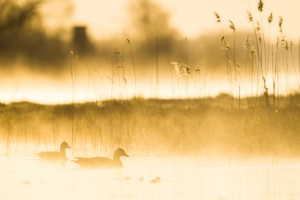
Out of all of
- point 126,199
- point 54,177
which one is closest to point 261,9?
point 54,177

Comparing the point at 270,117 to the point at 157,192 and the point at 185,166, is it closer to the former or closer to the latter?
the point at 185,166

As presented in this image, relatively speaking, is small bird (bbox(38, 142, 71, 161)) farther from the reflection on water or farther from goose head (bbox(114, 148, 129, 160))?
goose head (bbox(114, 148, 129, 160))

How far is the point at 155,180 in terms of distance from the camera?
9273 mm

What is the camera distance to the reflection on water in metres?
8.30

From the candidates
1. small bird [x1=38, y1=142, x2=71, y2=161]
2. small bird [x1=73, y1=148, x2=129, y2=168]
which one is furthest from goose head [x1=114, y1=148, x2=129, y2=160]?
small bird [x1=38, y1=142, x2=71, y2=161]

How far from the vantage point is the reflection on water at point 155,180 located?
8297 millimetres

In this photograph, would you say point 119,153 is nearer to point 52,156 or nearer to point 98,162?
point 98,162

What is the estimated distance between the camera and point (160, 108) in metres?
13.2

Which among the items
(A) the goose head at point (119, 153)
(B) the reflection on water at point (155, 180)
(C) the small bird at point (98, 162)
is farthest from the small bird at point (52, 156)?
(A) the goose head at point (119, 153)

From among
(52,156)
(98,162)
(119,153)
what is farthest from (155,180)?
(52,156)

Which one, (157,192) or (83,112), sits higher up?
(83,112)

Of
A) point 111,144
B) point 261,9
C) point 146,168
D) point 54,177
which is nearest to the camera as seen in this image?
point 54,177

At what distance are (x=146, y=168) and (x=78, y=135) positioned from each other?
9.54 feet

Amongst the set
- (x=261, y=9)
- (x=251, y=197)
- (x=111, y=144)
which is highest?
(x=261, y=9)
